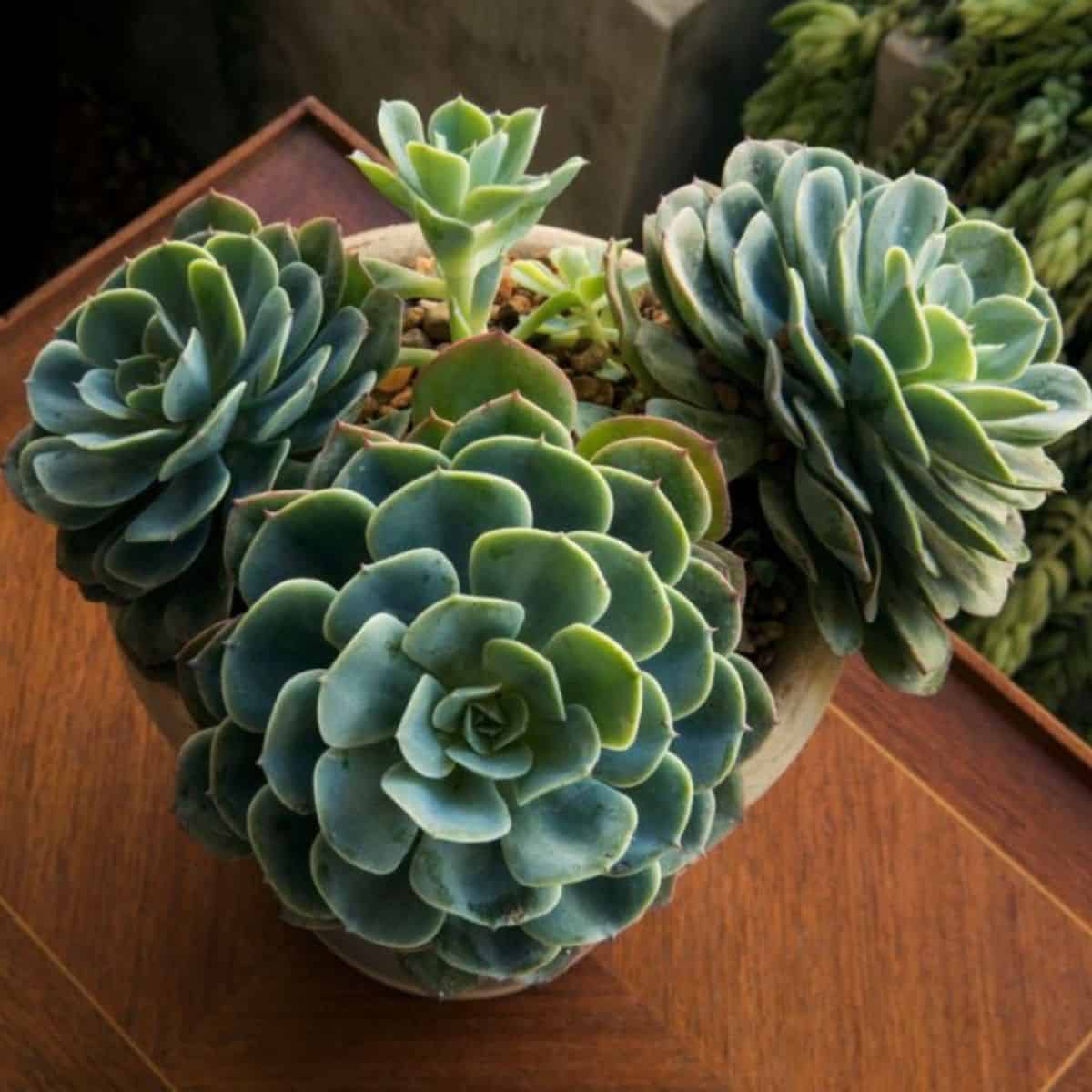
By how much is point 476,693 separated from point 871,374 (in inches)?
7.1

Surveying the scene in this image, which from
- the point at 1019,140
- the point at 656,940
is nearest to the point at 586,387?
the point at 656,940

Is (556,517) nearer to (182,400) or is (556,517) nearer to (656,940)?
(182,400)

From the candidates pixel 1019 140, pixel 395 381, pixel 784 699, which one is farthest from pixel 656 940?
pixel 1019 140

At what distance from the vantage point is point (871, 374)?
487 mm

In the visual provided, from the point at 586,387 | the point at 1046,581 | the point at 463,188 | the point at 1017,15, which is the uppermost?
the point at 463,188

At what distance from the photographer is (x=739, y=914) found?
0.72 m

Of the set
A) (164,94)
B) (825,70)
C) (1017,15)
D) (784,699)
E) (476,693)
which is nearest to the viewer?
(476,693)

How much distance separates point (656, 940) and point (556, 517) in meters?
0.34

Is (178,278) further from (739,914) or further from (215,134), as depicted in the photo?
(215,134)

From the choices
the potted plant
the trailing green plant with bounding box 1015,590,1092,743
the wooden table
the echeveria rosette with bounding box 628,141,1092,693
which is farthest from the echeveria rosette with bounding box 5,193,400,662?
the trailing green plant with bounding box 1015,590,1092,743

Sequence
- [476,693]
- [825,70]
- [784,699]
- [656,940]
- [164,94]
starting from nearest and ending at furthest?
1. [476,693]
2. [784,699]
3. [656,940]
4. [825,70]
5. [164,94]

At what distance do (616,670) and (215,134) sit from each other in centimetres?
142

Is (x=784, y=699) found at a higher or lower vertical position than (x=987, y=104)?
higher

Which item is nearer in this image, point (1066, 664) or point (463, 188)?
point (463, 188)
